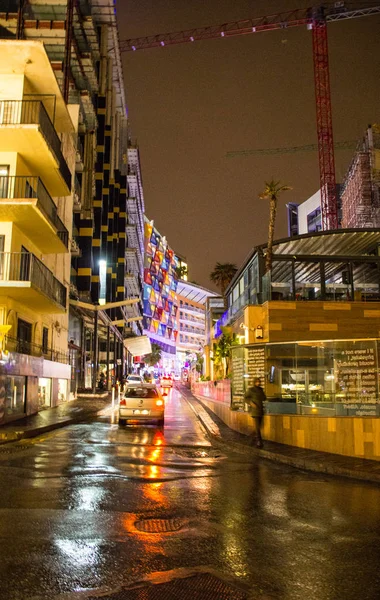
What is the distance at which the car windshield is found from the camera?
20.3m

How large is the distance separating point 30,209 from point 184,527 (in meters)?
17.9

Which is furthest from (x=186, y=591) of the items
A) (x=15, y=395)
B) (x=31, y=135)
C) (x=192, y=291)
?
(x=192, y=291)

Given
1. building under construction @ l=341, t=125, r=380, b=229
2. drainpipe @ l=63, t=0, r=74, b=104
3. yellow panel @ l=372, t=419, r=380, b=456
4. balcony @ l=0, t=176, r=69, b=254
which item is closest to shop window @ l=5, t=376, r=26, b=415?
balcony @ l=0, t=176, r=69, b=254

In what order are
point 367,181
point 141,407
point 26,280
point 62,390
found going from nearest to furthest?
point 141,407
point 26,280
point 62,390
point 367,181

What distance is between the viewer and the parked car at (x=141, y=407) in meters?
19.7

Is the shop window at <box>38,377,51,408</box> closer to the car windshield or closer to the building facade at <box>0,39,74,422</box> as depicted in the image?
the building facade at <box>0,39,74,422</box>

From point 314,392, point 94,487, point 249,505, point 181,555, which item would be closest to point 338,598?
point 181,555

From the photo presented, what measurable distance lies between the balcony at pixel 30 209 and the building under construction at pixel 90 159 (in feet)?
16.6

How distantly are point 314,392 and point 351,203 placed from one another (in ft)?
183

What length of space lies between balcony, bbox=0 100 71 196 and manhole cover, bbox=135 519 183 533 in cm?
1838

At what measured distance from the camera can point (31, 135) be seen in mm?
21766

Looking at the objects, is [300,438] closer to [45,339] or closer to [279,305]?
[279,305]

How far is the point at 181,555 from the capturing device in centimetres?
512

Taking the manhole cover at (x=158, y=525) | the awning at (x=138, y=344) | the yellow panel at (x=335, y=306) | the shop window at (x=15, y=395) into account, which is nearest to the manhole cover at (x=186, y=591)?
the manhole cover at (x=158, y=525)
